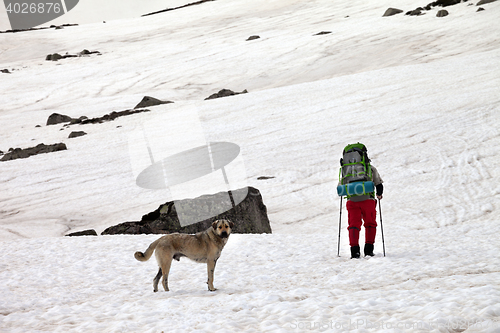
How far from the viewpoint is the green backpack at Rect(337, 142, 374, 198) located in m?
6.10

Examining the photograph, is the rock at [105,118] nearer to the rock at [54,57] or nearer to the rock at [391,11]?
the rock at [54,57]

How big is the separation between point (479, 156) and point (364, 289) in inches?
389

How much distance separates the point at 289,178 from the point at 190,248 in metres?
9.01

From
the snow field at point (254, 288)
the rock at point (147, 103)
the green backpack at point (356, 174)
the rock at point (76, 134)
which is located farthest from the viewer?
the rock at point (147, 103)

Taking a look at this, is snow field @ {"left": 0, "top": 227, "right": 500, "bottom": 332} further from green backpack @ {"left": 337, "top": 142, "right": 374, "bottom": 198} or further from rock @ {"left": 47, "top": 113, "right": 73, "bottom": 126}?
rock @ {"left": 47, "top": 113, "right": 73, "bottom": 126}

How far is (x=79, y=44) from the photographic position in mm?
46094

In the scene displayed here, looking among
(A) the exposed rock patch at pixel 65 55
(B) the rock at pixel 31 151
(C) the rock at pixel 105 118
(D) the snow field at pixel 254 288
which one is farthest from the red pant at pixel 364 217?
(A) the exposed rock patch at pixel 65 55

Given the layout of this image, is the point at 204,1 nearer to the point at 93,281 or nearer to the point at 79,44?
the point at 79,44

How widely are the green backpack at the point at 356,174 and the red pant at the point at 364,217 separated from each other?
178 mm

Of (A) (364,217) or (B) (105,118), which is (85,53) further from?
(A) (364,217)

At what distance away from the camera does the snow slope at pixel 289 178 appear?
4086mm

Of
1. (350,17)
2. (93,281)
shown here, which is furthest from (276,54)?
(93,281)

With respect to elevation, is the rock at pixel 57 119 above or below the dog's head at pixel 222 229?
below

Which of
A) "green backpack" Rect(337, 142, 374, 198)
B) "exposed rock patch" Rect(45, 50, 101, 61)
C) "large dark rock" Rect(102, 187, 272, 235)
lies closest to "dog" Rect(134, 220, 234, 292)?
"green backpack" Rect(337, 142, 374, 198)
